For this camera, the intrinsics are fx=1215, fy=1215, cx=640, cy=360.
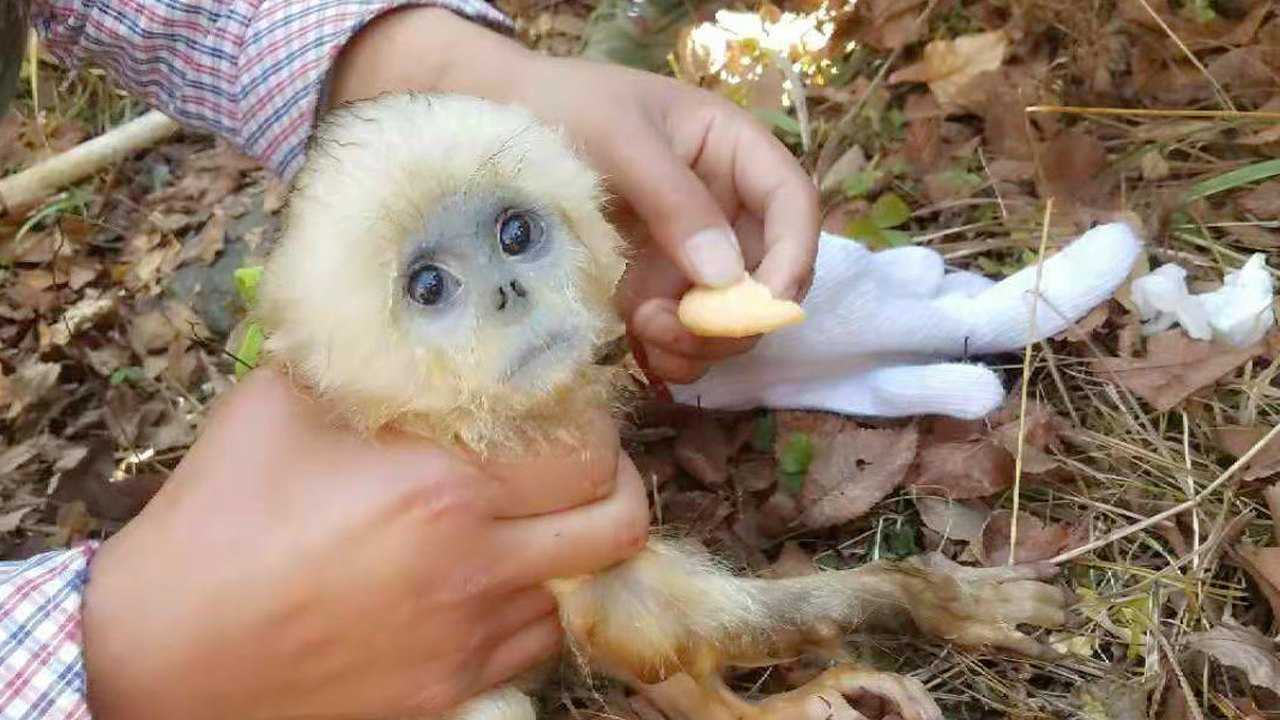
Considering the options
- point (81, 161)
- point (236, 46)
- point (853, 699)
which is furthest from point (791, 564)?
point (81, 161)

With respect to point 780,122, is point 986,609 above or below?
below

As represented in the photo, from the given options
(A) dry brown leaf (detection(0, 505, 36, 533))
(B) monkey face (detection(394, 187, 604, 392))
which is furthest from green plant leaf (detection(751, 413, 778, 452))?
(A) dry brown leaf (detection(0, 505, 36, 533))

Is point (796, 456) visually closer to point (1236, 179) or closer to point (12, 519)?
point (1236, 179)

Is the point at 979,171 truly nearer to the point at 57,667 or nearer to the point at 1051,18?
the point at 1051,18

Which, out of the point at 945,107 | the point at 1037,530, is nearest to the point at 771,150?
the point at 1037,530

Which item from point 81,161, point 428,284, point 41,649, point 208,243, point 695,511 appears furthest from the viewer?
point 81,161

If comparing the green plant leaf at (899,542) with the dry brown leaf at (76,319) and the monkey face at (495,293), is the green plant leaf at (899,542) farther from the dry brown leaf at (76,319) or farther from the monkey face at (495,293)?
the dry brown leaf at (76,319)

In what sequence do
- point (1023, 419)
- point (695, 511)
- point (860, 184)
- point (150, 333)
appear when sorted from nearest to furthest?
point (1023, 419) < point (695, 511) < point (860, 184) < point (150, 333)
